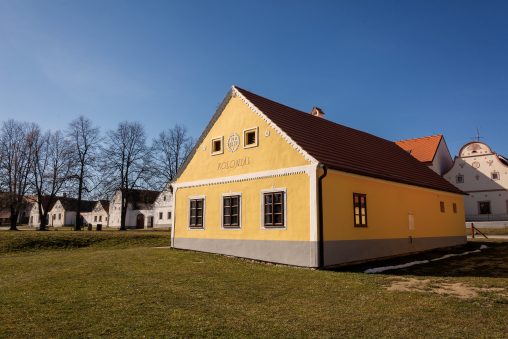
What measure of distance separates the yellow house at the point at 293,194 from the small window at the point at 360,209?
0.04m

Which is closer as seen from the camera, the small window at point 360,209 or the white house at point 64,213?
the small window at point 360,209

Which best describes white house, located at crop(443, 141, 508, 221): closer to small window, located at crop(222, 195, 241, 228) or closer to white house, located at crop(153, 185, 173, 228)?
small window, located at crop(222, 195, 241, 228)

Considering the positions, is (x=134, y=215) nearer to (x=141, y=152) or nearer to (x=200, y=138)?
(x=141, y=152)

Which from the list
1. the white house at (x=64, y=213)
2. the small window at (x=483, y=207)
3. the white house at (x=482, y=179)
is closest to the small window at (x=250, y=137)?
the white house at (x=482, y=179)

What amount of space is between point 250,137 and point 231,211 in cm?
349

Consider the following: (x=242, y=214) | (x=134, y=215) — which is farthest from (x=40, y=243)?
(x=134, y=215)

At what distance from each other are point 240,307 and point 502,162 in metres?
45.3

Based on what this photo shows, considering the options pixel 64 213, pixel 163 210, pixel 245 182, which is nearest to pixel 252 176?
pixel 245 182

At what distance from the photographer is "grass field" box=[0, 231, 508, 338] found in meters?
6.63

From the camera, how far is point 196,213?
19.6 m

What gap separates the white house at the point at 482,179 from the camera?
4244 cm

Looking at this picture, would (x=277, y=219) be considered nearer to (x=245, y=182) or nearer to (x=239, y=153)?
(x=245, y=182)

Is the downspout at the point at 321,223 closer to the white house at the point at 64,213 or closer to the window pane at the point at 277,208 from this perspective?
the window pane at the point at 277,208

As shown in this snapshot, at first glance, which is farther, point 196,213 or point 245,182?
point 196,213
